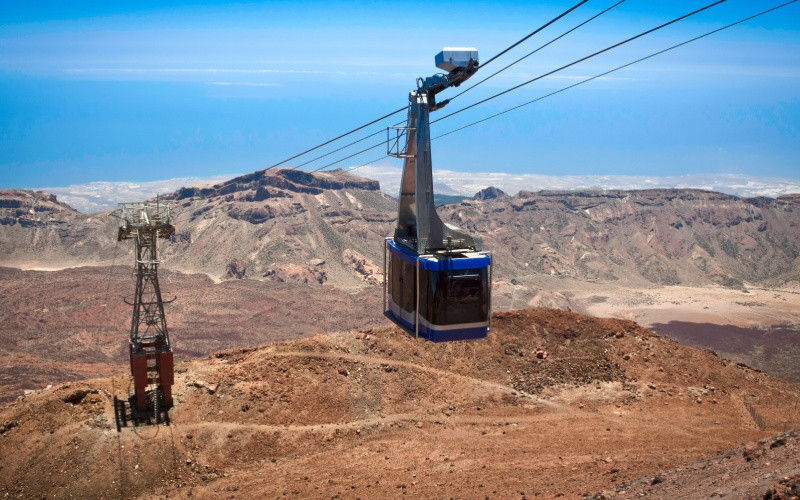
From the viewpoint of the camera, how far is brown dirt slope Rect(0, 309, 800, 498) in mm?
28406

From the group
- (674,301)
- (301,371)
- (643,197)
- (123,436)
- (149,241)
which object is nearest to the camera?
(123,436)

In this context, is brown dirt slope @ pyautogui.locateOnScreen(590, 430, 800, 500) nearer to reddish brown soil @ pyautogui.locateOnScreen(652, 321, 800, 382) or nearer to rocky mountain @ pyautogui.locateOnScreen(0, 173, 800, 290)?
reddish brown soil @ pyautogui.locateOnScreen(652, 321, 800, 382)

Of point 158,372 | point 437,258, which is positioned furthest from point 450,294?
point 158,372

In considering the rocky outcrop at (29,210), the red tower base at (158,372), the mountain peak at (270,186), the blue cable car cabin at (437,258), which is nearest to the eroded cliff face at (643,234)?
the mountain peak at (270,186)

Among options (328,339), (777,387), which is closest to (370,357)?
(328,339)

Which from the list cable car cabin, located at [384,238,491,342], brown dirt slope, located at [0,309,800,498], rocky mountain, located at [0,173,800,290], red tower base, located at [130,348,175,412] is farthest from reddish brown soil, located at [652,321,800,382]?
red tower base, located at [130,348,175,412]

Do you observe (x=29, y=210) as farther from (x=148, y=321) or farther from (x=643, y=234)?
(x=643, y=234)

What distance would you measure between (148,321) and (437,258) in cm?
1828

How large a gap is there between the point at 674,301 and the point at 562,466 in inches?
4053

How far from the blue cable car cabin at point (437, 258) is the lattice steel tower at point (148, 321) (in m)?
13.8

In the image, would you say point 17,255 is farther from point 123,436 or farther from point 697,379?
point 697,379

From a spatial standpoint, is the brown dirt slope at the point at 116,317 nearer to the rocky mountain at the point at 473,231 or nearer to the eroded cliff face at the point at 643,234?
the rocky mountain at the point at 473,231

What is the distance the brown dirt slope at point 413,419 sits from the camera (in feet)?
93.2

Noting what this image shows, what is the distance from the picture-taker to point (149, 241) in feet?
113
